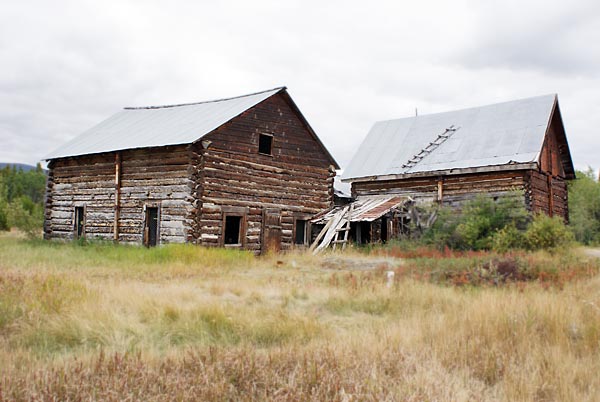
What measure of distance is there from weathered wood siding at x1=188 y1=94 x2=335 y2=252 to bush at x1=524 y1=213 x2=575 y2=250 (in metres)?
8.57

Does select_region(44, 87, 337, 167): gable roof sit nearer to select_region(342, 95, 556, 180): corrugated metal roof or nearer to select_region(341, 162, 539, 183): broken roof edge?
select_region(341, 162, 539, 183): broken roof edge

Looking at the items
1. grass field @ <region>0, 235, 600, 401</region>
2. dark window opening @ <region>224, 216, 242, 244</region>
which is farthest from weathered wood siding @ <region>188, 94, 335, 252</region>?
grass field @ <region>0, 235, 600, 401</region>

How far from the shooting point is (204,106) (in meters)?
→ 24.6

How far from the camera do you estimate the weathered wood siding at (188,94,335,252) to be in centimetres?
1908

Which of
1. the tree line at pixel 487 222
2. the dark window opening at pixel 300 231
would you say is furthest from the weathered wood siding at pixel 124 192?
the dark window opening at pixel 300 231

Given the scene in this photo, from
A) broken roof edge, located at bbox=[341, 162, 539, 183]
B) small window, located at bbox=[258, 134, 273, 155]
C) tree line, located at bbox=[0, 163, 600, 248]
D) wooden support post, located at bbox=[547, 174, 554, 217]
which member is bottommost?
tree line, located at bbox=[0, 163, 600, 248]

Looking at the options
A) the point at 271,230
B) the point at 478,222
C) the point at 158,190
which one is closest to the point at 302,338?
the point at 158,190

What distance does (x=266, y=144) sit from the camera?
21672 millimetres

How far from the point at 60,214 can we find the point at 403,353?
20.8 m

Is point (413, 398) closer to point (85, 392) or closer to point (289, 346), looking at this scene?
point (289, 346)

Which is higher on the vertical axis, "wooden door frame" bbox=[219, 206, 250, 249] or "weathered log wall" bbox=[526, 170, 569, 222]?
"weathered log wall" bbox=[526, 170, 569, 222]

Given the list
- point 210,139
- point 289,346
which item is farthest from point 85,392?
point 210,139

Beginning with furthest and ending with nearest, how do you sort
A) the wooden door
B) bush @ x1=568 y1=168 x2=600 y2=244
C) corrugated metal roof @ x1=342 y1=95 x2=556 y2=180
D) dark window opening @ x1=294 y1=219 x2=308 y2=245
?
bush @ x1=568 y1=168 x2=600 y2=244, dark window opening @ x1=294 y1=219 x2=308 y2=245, corrugated metal roof @ x1=342 y1=95 x2=556 y2=180, the wooden door

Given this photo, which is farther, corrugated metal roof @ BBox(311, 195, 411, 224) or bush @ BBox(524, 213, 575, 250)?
corrugated metal roof @ BBox(311, 195, 411, 224)
